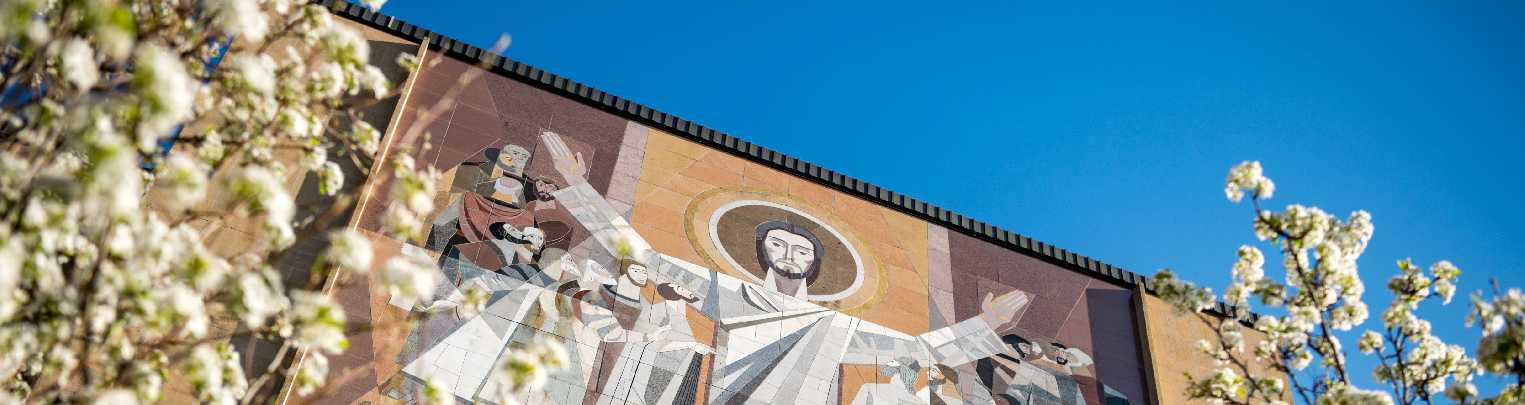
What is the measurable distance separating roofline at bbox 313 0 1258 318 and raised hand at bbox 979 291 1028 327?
117 centimetres

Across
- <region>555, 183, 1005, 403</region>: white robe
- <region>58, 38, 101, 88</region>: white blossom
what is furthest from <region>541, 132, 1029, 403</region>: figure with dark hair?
<region>58, 38, 101, 88</region>: white blossom

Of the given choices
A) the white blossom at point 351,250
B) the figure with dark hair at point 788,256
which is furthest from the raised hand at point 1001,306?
the white blossom at point 351,250

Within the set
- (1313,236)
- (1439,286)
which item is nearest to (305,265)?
(1313,236)

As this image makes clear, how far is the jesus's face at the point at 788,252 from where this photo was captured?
51.4 ft

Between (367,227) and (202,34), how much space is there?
7673 mm

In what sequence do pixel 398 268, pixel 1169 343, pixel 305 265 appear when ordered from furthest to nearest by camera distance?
pixel 1169 343 → pixel 305 265 → pixel 398 268

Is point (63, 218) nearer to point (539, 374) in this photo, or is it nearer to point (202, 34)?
point (202, 34)

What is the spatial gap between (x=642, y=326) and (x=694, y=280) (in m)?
1.27

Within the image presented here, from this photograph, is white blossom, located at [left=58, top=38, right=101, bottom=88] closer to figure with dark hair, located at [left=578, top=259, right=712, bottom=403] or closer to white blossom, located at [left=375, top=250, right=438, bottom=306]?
white blossom, located at [left=375, top=250, right=438, bottom=306]

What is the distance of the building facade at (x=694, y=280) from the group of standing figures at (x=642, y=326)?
0.09ft

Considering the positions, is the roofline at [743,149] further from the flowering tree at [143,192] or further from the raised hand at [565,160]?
the flowering tree at [143,192]

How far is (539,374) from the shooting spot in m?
5.34

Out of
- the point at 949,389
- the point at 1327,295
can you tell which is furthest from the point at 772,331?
the point at 1327,295

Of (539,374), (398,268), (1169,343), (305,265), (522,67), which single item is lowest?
(539,374)
